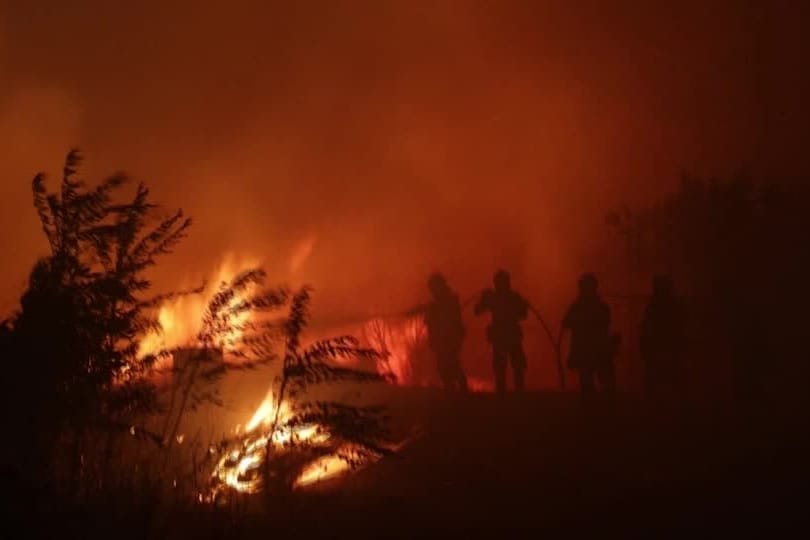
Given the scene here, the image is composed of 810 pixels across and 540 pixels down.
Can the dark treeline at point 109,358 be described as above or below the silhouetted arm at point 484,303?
below

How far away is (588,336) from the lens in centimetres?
1306

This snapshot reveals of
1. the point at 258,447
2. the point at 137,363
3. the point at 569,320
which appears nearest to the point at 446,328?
the point at 569,320

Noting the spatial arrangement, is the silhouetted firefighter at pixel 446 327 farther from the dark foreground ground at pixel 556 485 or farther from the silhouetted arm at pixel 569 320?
the silhouetted arm at pixel 569 320

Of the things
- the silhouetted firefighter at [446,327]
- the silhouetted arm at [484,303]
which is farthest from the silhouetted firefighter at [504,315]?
the silhouetted firefighter at [446,327]

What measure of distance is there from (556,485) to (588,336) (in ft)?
12.9

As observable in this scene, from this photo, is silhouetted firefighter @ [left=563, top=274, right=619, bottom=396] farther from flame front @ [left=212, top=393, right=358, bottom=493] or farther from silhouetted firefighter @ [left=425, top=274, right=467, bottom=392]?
flame front @ [left=212, top=393, right=358, bottom=493]

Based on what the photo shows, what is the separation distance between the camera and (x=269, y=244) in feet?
97.7

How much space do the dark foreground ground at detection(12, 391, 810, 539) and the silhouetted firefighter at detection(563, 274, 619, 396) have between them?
62 cm

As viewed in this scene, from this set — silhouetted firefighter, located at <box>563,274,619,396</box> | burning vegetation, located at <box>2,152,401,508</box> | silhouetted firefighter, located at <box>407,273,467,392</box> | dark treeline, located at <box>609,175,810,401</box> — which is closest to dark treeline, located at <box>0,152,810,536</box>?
burning vegetation, located at <box>2,152,401,508</box>

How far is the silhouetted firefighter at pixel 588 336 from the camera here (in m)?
13.1

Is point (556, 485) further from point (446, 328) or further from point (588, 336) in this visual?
point (446, 328)

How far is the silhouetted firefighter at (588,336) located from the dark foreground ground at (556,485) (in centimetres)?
62

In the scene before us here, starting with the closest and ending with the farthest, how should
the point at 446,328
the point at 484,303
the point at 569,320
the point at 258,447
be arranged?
the point at 258,447
the point at 569,320
the point at 484,303
the point at 446,328

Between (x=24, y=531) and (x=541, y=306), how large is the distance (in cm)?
1971
